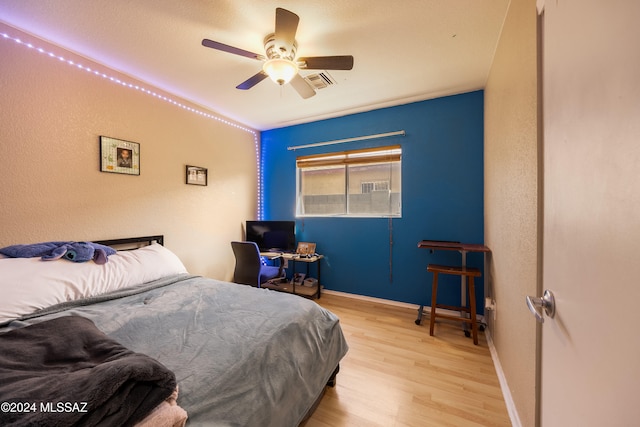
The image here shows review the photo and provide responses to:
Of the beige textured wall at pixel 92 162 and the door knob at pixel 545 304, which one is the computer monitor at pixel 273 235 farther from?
the door knob at pixel 545 304

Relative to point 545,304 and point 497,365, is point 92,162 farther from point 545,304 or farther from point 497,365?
point 497,365

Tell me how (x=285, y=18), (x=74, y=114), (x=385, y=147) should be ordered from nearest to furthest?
1. (x=285, y=18)
2. (x=74, y=114)
3. (x=385, y=147)

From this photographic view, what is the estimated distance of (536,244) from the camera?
1.07 meters

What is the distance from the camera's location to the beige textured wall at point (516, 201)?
1.13 meters

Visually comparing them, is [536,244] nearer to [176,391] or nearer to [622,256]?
[622,256]

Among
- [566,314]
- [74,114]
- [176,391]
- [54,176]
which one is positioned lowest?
[176,391]

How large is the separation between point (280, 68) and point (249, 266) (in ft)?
6.87

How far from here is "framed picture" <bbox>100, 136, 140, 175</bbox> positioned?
7.16 ft

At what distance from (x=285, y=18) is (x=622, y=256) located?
1.81 metres

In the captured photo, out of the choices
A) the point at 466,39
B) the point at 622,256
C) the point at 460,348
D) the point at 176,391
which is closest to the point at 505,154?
the point at 466,39

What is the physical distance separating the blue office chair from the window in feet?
3.91

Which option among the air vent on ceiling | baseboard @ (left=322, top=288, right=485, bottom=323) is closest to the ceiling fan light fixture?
the air vent on ceiling

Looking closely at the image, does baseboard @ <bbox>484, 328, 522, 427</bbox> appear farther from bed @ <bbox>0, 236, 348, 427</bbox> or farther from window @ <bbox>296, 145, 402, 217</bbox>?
window @ <bbox>296, 145, 402, 217</bbox>

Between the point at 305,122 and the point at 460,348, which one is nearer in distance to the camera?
the point at 460,348
